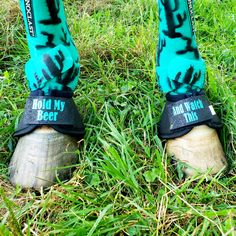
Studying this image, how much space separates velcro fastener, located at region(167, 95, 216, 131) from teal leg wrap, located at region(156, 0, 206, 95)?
0.04m

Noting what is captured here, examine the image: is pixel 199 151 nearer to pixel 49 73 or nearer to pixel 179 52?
pixel 179 52

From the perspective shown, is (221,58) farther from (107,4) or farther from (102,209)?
(102,209)

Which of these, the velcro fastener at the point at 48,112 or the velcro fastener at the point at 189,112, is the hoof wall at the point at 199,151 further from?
the velcro fastener at the point at 48,112

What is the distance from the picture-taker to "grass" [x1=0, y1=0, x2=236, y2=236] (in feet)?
3.04

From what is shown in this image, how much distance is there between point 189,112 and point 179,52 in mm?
153

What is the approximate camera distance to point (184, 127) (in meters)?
1.12

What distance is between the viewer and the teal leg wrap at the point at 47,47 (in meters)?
1.13

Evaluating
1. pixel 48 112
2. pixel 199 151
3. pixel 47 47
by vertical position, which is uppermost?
pixel 47 47

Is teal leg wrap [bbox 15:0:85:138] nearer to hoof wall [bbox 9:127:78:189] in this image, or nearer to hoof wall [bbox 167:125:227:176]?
hoof wall [bbox 9:127:78:189]

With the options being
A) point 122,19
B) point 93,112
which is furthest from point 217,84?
point 122,19

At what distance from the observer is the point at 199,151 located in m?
1.09

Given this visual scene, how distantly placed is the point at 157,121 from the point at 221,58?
439 millimetres

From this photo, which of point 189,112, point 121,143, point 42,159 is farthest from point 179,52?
point 42,159

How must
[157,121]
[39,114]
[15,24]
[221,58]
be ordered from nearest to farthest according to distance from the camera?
[39,114] → [157,121] → [221,58] → [15,24]
